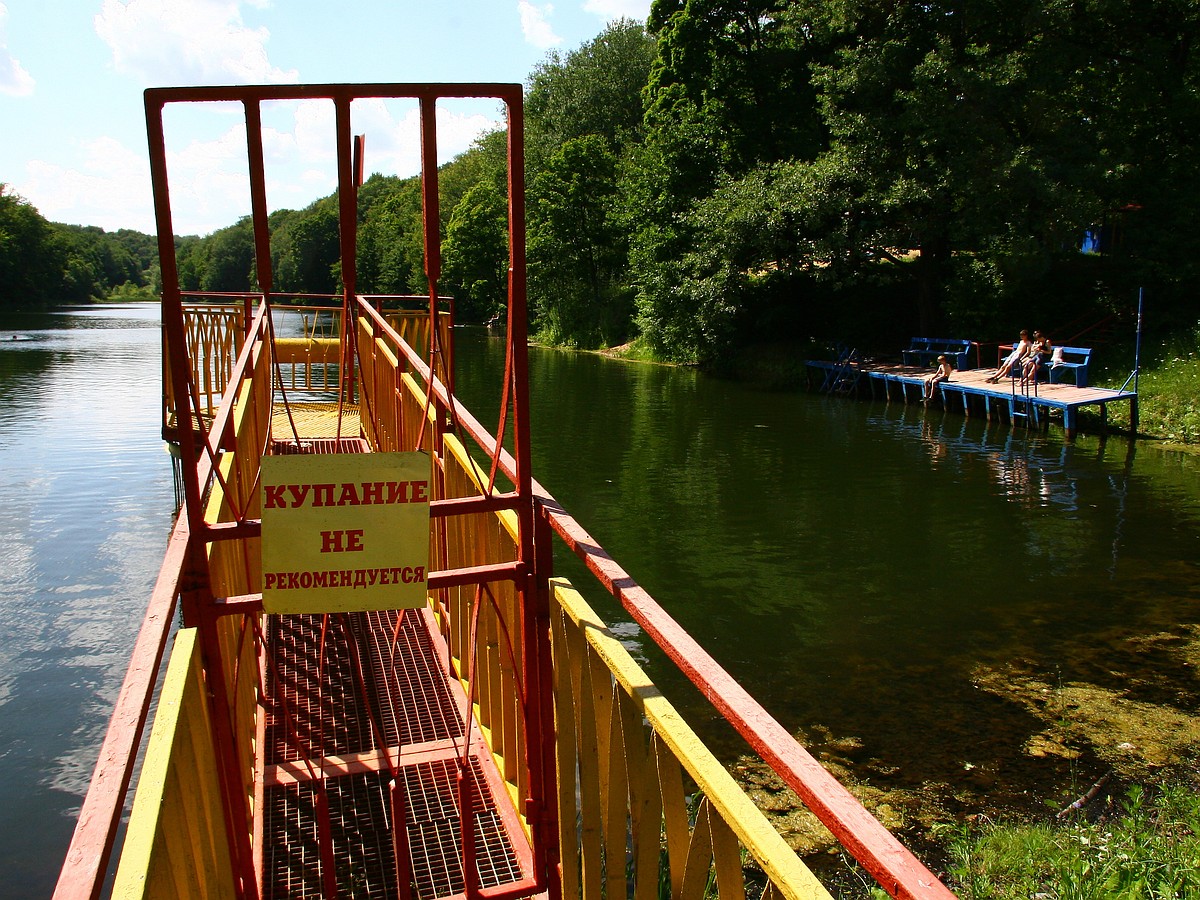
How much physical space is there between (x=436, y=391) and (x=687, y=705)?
4.28 metres

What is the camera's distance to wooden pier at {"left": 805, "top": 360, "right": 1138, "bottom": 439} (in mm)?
19578

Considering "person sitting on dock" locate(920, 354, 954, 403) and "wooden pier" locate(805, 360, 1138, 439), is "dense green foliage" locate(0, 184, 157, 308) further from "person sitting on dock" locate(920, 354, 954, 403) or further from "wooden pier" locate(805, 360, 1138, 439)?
"person sitting on dock" locate(920, 354, 954, 403)

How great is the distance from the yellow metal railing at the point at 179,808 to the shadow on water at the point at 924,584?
Result: 4.81m

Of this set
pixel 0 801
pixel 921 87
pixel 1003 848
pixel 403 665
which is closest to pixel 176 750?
pixel 403 665

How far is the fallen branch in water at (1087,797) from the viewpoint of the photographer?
581 cm

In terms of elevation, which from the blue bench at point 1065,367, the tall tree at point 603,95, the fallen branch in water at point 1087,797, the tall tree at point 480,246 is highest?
the tall tree at point 603,95

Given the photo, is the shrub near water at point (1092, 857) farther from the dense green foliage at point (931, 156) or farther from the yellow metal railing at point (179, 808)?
the dense green foliage at point (931, 156)

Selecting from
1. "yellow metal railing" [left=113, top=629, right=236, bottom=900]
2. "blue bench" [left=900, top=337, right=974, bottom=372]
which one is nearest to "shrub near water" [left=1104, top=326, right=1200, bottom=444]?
"blue bench" [left=900, top=337, right=974, bottom=372]

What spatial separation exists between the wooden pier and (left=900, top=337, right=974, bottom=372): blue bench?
1.40 ft

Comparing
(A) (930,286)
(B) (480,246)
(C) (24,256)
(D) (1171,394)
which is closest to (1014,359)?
(D) (1171,394)

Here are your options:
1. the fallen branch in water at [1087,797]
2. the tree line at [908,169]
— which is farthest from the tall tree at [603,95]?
the fallen branch in water at [1087,797]

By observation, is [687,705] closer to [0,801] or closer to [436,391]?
[436,391]

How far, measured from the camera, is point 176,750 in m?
1.95

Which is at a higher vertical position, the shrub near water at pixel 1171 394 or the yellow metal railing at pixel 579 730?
the yellow metal railing at pixel 579 730
